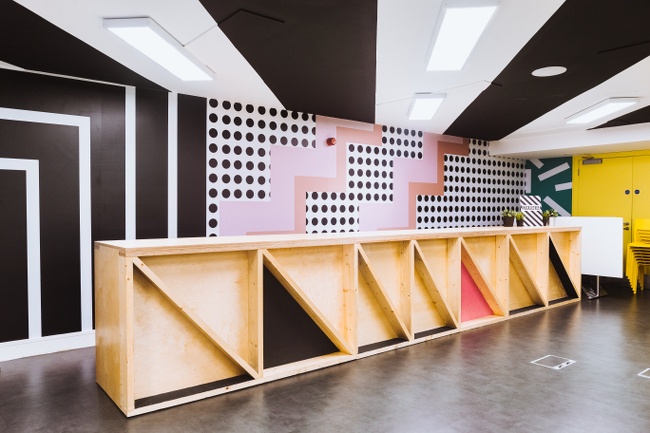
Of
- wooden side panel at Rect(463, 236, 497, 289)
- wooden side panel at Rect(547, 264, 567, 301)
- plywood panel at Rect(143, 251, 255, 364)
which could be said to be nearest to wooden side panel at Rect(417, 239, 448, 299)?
wooden side panel at Rect(463, 236, 497, 289)

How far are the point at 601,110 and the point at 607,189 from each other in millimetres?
2913

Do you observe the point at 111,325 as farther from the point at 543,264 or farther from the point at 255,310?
the point at 543,264

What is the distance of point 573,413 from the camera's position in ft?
9.12

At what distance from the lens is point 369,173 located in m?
6.68

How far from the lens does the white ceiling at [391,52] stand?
117 inches

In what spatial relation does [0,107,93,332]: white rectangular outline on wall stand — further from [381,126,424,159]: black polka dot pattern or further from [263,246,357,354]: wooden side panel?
[381,126,424,159]: black polka dot pattern

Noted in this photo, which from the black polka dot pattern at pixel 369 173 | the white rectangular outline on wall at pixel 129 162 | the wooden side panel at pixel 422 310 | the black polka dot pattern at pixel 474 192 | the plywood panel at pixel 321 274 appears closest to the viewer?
the plywood panel at pixel 321 274

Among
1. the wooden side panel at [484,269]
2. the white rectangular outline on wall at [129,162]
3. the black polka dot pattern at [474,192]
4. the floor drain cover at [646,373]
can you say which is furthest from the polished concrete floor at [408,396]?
the black polka dot pattern at [474,192]

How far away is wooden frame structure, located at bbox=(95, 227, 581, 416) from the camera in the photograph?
9.37 ft

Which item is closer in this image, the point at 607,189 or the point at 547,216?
the point at 547,216

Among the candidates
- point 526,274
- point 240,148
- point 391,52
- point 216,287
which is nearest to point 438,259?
point 526,274

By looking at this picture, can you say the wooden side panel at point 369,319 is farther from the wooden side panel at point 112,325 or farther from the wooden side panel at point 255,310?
the wooden side panel at point 112,325

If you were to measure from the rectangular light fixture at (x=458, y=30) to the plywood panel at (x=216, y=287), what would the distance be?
2.17m

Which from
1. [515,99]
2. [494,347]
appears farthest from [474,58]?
[494,347]
